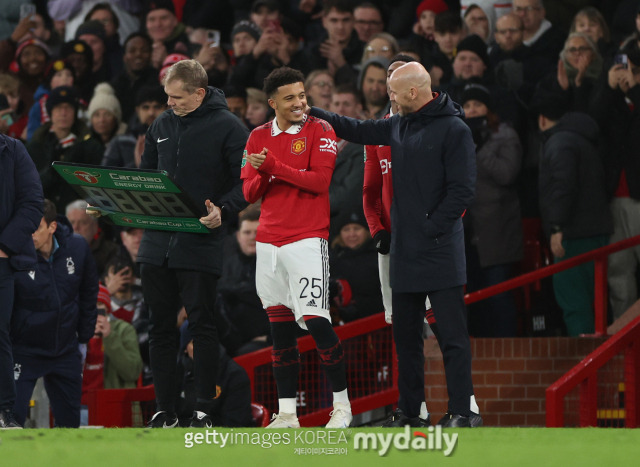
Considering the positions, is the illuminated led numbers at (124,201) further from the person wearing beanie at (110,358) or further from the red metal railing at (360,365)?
the person wearing beanie at (110,358)

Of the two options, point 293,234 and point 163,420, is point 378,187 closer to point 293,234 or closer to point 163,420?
point 293,234

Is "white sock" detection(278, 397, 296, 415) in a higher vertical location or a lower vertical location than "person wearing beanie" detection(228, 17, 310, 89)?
lower

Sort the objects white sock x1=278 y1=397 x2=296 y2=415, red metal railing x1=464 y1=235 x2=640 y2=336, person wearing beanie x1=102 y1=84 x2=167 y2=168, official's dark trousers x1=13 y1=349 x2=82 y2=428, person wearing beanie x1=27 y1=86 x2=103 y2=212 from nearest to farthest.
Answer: white sock x1=278 y1=397 x2=296 y2=415 < official's dark trousers x1=13 y1=349 x2=82 y2=428 < red metal railing x1=464 y1=235 x2=640 y2=336 < person wearing beanie x1=102 y1=84 x2=167 y2=168 < person wearing beanie x1=27 y1=86 x2=103 y2=212

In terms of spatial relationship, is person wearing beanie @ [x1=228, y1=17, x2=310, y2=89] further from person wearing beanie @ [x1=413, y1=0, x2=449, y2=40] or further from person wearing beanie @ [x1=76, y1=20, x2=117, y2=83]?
person wearing beanie @ [x1=76, y1=20, x2=117, y2=83]

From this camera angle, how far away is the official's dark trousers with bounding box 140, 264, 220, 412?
6.37 meters

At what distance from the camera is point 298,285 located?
6168mm

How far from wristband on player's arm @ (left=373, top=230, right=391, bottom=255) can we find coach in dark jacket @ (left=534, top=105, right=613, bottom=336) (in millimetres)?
2787

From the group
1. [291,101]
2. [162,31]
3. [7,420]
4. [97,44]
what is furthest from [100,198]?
[97,44]

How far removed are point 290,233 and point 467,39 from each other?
420cm

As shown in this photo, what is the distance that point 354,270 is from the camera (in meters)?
8.96

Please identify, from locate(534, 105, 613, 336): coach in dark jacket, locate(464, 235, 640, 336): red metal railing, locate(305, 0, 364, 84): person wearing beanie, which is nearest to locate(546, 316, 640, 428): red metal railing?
locate(464, 235, 640, 336): red metal railing

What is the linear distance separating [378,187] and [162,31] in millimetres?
5723

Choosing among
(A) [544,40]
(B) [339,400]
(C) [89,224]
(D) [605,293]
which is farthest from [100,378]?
(A) [544,40]

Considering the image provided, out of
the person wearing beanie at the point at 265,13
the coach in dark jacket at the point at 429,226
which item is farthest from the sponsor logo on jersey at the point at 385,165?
the person wearing beanie at the point at 265,13
